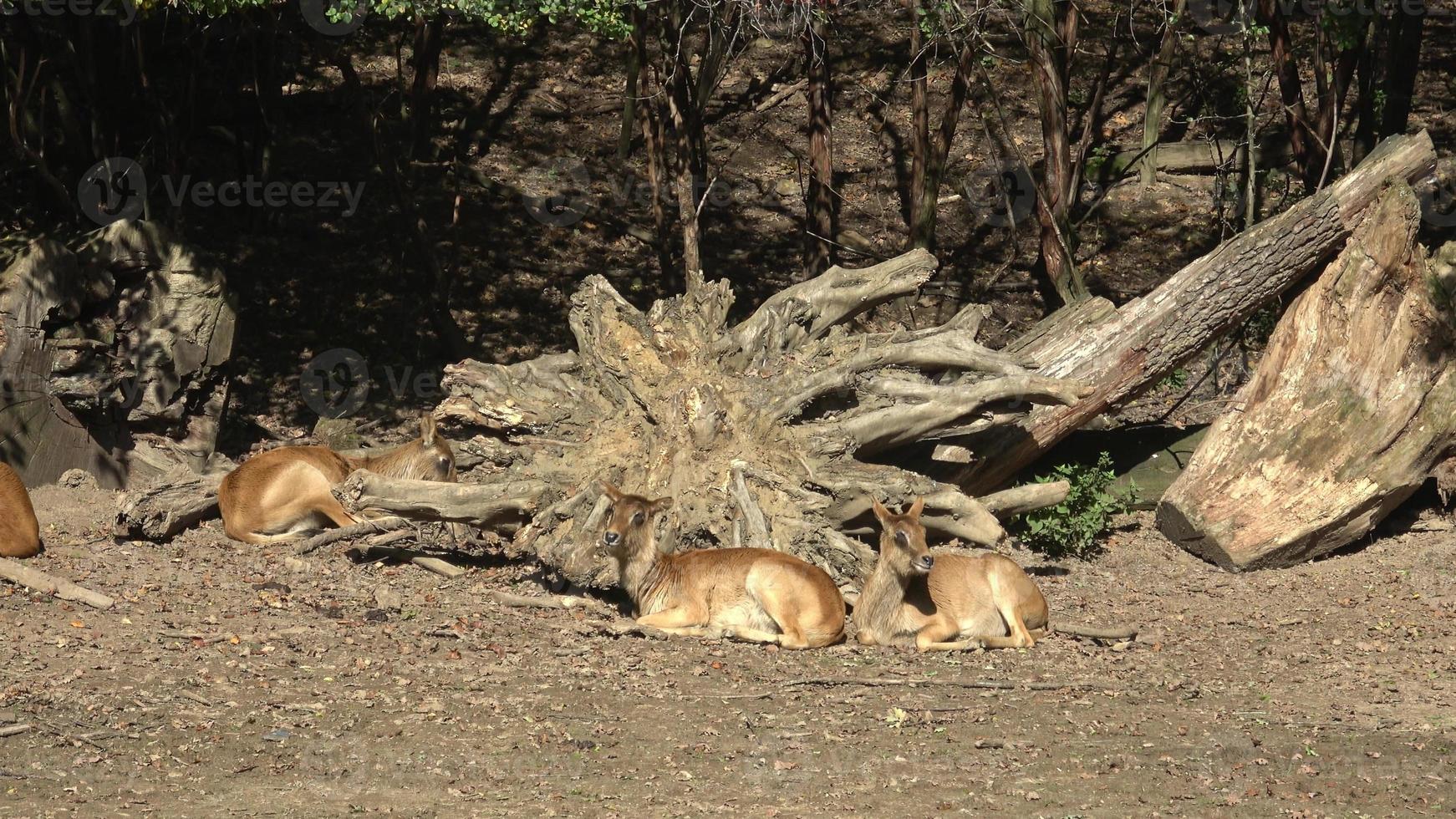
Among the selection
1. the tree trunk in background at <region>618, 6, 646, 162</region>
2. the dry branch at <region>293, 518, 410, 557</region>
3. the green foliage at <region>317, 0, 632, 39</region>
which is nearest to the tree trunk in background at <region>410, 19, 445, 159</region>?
the tree trunk in background at <region>618, 6, 646, 162</region>

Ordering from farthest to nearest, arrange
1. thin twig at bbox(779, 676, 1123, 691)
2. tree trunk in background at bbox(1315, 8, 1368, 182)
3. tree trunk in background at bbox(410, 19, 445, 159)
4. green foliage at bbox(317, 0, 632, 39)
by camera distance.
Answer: tree trunk in background at bbox(410, 19, 445, 159) < tree trunk in background at bbox(1315, 8, 1368, 182) < green foliage at bbox(317, 0, 632, 39) < thin twig at bbox(779, 676, 1123, 691)

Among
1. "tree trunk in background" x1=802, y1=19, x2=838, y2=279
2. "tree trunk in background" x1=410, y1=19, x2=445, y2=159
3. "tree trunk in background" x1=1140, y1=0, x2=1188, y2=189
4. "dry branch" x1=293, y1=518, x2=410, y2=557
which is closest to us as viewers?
"dry branch" x1=293, y1=518, x2=410, y2=557

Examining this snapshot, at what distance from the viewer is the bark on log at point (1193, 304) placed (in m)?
11.9

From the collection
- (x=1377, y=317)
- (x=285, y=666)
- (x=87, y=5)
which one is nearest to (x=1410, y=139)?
(x=1377, y=317)

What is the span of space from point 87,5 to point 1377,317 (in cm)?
1148

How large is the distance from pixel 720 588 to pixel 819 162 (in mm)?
6663

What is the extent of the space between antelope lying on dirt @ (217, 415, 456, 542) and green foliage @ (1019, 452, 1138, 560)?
471 centimetres

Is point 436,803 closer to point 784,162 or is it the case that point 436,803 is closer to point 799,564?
point 799,564

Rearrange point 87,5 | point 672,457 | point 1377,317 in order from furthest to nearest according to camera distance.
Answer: point 87,5 → point 1377,317 → point 672,457

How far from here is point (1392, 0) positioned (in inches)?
558

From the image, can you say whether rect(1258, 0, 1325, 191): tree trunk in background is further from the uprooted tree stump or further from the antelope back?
the antelope back

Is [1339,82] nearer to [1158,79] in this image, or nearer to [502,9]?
Answer: [1158,79]

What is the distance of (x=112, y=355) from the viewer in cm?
1236

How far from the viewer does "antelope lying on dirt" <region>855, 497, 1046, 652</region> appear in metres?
9.50
